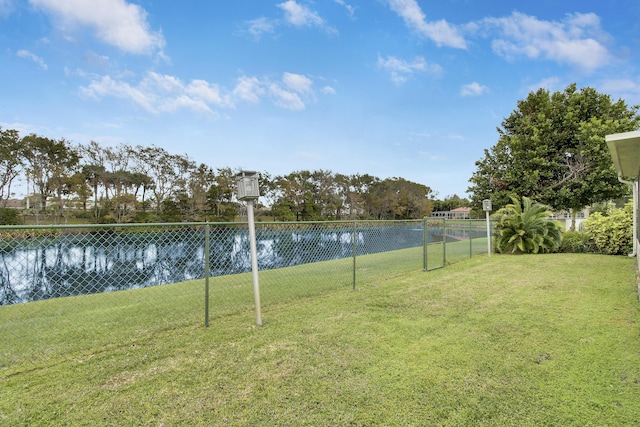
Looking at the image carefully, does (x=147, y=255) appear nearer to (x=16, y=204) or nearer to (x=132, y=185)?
(x=132, y=185)

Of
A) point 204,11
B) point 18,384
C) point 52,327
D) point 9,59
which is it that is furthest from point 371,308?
point 9,59

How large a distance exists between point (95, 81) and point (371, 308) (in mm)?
14641

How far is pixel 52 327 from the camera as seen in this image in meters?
3.57

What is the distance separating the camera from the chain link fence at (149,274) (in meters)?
3.25

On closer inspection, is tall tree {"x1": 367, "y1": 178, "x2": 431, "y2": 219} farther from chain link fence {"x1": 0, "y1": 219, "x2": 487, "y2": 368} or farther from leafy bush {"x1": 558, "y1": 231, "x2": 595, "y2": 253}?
chain link fence {"x1": 0, "y1": 219, "x2": 487, "y2": 368}

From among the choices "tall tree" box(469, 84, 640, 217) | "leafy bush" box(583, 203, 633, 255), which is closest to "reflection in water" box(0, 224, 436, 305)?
"leafy bush" box(583, 203, 633, 255)

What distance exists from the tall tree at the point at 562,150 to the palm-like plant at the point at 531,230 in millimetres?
2552

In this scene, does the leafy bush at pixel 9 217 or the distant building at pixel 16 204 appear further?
the distant building at pixel 16 204

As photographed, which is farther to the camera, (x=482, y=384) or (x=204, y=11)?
(x=204, y=11)

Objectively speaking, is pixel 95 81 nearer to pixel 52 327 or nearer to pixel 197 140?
pixel 197 140

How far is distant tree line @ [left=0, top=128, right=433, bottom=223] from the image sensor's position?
74.7 feet

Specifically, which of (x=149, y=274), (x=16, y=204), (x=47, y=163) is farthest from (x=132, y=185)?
(x=149, y=274)

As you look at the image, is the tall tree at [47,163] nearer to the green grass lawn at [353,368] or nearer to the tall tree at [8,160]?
the tall tree at [8,160]

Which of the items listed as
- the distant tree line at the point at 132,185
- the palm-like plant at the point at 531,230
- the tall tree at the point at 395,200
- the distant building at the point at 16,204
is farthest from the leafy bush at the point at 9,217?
the tall tree at the point at 395,200
